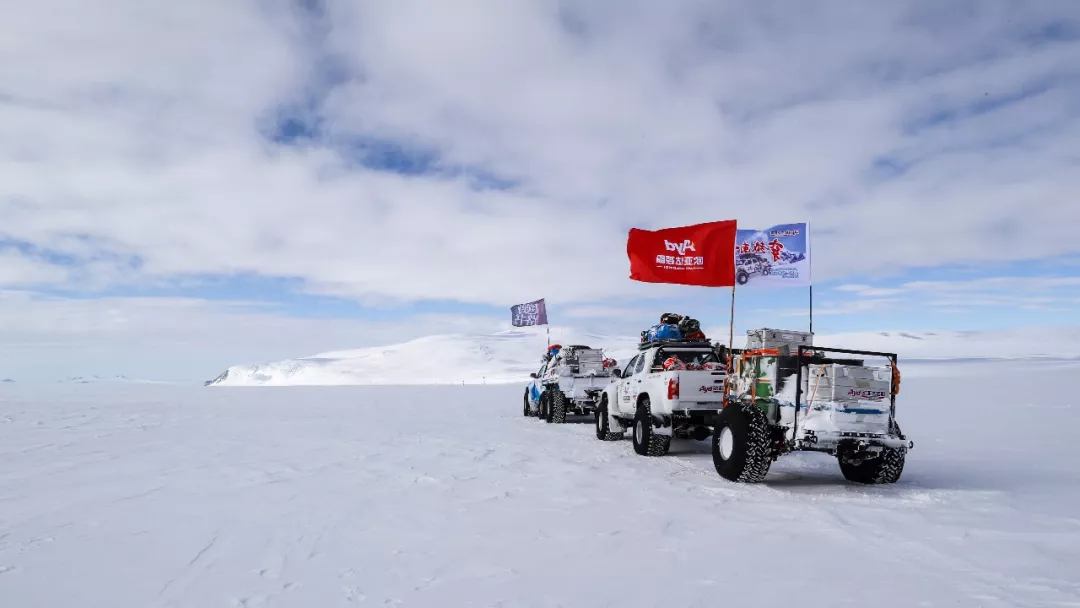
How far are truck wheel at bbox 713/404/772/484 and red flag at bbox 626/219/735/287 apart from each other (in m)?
6.49

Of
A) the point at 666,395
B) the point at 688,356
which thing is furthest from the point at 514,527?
the point at 688,356

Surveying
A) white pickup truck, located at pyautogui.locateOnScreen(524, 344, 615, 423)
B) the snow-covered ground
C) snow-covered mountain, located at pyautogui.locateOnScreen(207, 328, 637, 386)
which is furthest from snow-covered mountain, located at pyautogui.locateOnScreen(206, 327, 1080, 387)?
the snow-covered ground

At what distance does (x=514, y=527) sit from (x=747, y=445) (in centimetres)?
374

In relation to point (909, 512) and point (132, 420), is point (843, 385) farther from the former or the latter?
point (132, 420)

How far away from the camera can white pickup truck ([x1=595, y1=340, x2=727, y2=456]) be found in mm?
10961

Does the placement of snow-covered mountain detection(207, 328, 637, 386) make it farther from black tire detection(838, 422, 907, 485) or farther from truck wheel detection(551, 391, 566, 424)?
black tire detection(838, 422, 907, 485)

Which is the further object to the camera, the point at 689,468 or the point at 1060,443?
the point at 1060,443

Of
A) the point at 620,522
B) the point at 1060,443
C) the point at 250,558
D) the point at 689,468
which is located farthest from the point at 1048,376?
the point at 250,558

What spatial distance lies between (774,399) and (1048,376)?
3453 cm

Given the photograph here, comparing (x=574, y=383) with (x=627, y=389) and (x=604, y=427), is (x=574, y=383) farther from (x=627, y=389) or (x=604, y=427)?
(x=627, y=389)

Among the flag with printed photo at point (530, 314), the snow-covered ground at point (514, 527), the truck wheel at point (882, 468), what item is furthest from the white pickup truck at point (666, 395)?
the flag with printed photo at point (530, 314)

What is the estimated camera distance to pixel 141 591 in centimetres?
477

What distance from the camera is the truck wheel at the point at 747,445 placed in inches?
344

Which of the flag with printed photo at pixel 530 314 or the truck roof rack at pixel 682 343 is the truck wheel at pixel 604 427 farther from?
Result: the flag with printed photo at pixel 530 314
